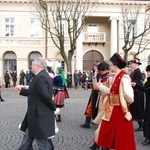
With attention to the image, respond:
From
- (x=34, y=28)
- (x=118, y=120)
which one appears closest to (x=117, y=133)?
(x=118, y=120)

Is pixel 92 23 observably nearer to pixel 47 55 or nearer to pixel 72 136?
pixel 47 55

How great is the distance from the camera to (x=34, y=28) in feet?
118

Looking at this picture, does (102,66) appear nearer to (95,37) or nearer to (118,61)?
(118,61)

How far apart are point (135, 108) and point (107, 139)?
11.3 ft

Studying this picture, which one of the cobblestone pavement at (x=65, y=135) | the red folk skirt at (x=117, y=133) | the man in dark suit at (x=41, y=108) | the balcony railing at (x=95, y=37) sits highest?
the balcony railing at (x=95, y=37)

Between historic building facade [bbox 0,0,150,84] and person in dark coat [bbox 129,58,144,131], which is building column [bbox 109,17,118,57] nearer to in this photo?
historic building facade [bbox 0,0,150,84]

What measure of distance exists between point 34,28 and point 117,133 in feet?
105

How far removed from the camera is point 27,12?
35469mm

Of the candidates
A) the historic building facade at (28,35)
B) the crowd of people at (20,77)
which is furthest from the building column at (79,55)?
the crowd of people at (20,77)

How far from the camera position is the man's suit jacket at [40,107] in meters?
4.84

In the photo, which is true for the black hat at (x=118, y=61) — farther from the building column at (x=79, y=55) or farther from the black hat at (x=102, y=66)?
the building column at (x=79, y=55)

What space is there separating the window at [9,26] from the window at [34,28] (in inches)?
82.7

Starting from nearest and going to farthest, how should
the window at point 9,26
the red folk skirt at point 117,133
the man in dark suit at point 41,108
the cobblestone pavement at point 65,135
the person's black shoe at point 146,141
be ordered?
1. the man in dark suit at point 41,108
2. the red folk skirt at point 117,133
3. the cobblestone pavement at point 65,135
4. the person's black shoe at point 146,141
5. the window at point 9,26

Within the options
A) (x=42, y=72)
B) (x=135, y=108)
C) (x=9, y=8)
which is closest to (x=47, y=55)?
(x=9, y=8)
